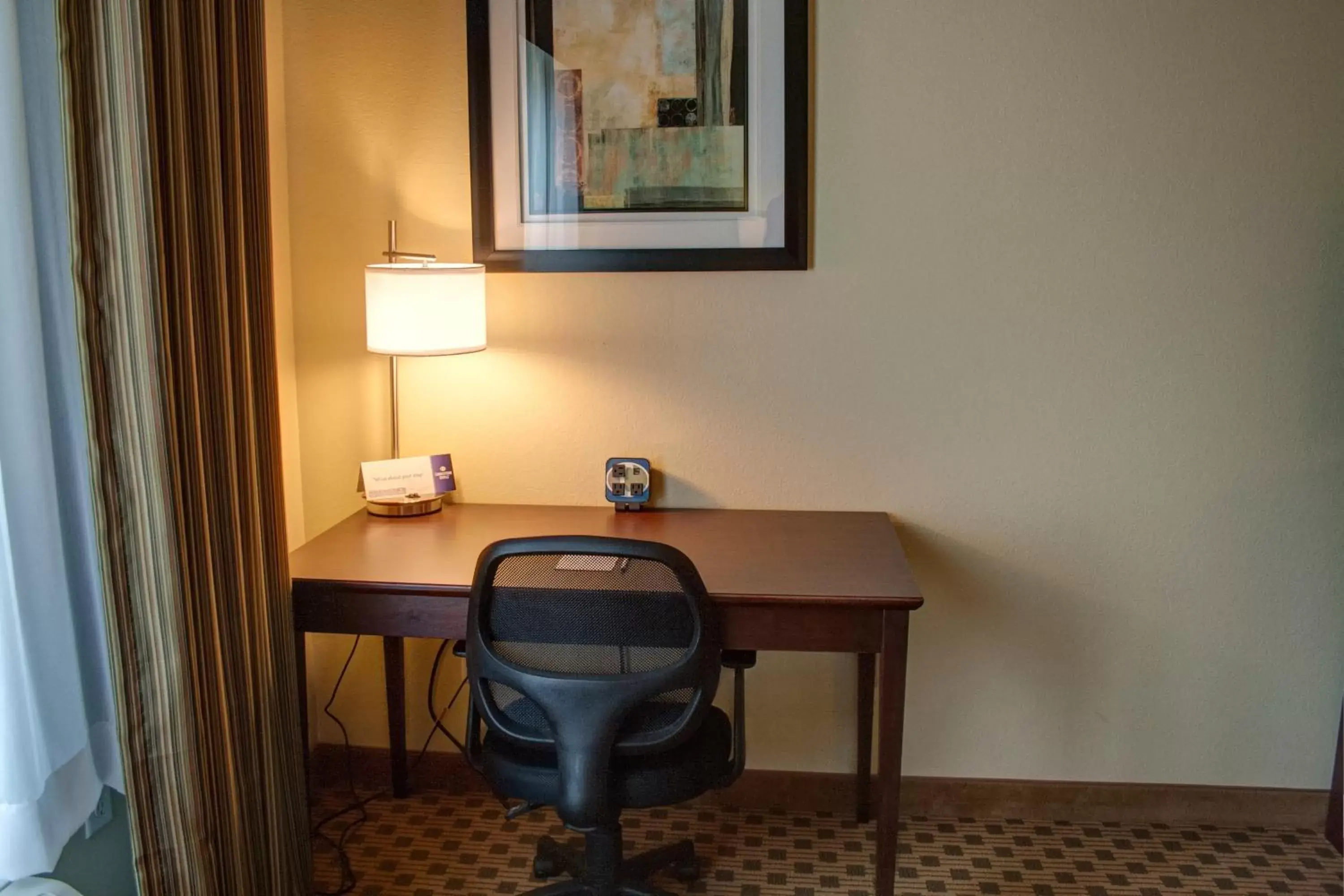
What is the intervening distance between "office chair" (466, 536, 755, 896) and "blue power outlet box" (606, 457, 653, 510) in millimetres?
687

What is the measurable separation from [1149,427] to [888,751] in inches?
39.6

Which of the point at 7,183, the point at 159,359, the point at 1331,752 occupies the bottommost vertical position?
the point at 1331,752

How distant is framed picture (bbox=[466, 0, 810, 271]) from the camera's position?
262 centimetres

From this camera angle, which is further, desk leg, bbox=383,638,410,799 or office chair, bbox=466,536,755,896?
desk leg, bbox=383,638,410,799

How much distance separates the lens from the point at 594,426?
2.81 meters

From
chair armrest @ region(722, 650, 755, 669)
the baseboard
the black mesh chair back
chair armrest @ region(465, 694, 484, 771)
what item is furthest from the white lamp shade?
the baseboard

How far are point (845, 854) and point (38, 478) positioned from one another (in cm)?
187

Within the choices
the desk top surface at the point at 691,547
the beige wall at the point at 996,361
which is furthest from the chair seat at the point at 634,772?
the beige wall at the point at 996,361

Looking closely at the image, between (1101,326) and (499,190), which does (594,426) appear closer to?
(499,190)

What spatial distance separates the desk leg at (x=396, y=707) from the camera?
2914 mm

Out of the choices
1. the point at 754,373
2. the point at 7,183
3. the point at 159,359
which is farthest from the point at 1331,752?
the point at 7,183

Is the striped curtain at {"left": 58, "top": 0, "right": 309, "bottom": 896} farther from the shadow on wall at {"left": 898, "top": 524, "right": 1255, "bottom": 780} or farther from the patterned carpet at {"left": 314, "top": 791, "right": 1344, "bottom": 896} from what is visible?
the shadow on wall at {"left": 898, "top": 524, "right": 1255, "bottom": 780}

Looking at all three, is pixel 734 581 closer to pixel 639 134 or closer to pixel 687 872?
pixel 687 872

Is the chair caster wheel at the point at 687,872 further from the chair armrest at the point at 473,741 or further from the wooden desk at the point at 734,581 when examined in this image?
the chair armrest at the point at 473,741
